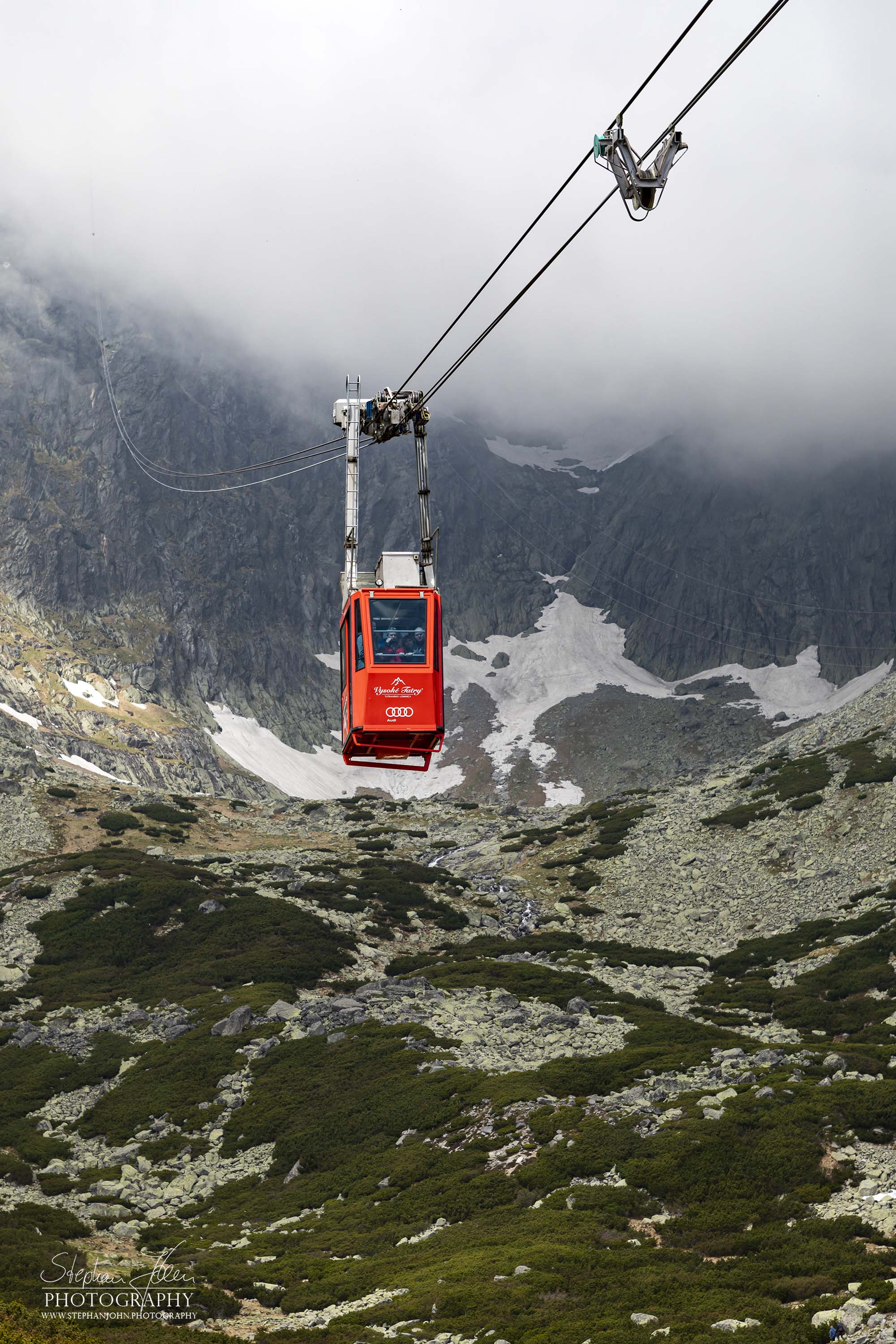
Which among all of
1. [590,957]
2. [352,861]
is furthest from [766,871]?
[352,861]

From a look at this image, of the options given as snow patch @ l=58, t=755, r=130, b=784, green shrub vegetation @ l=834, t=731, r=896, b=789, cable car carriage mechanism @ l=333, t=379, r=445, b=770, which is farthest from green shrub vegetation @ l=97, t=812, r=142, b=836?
cable car carriage mechanism @ l=333, t=379, r=445, b=770

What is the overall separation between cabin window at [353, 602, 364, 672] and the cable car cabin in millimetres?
21

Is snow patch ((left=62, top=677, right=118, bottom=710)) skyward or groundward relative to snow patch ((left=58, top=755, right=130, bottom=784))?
skyward

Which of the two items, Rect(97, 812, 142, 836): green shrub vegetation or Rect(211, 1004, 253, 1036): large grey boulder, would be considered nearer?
Rect(211, 1004, 253, 1036): large grey boulder

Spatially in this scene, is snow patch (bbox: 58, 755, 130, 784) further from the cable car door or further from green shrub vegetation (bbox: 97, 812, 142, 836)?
the cable car door

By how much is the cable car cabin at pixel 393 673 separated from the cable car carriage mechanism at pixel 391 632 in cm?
2

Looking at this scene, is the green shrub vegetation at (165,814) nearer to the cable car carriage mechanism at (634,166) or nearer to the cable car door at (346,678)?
the cable car door at (346,678)

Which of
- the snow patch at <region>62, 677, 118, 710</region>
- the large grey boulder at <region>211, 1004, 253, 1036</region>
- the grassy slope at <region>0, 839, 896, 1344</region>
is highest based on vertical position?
the snow patch at <region>62, 677, 118, 710</region>

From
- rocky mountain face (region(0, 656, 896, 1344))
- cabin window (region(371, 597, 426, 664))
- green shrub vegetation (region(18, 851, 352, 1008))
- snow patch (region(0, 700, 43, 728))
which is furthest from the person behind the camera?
snow patch (region(0, 700, 43, 728))

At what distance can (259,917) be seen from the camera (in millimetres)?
77312

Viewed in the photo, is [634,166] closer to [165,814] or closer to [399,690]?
[399,690]

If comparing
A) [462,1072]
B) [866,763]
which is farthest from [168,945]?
[866,763]

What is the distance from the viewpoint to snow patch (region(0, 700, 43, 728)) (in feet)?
562

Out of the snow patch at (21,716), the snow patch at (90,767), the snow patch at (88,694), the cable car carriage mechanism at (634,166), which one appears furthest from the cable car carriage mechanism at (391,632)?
the snow patch at (88,694)
